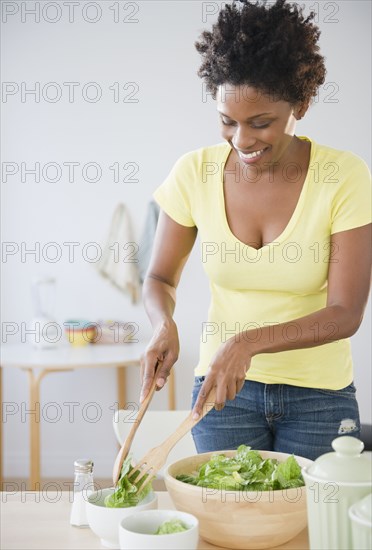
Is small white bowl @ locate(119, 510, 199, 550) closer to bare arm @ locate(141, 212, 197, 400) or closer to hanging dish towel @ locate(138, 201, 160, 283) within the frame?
bare arm @ locate(141, 212, 197, 400)

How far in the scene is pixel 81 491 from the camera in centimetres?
131

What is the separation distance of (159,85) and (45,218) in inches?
33.5

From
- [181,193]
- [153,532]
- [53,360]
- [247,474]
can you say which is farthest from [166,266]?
[53,360]

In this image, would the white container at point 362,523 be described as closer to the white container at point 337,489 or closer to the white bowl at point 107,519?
the white container at point 337,489

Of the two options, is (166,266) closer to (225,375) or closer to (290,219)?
(290,219)

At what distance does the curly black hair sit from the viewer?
1.50 meters

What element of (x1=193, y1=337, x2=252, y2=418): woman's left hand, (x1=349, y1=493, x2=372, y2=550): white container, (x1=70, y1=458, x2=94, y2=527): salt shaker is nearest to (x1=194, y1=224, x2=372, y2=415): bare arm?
(x1=193, y1=337, x2=252, y2=418): woman's left hand

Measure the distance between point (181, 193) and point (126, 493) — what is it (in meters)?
0.68

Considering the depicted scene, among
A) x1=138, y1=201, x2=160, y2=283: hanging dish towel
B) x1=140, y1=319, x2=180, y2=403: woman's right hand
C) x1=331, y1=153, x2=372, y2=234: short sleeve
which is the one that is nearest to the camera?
x1=140, y1=319, x2=180, y2=403: woman's right hand

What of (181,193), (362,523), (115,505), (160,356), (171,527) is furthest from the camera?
(181,193)

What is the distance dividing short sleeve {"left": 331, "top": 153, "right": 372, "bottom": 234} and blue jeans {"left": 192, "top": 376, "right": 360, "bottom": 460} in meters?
0.34

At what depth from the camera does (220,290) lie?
1.68 meters

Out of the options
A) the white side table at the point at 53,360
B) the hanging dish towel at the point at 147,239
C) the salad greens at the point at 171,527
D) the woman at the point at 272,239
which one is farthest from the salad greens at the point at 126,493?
the hanging dish towel at the point at 147,239

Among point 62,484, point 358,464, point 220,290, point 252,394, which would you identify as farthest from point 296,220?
point 62,484
